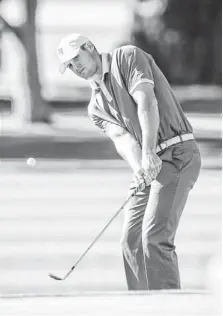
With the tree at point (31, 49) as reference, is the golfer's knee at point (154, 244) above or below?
above

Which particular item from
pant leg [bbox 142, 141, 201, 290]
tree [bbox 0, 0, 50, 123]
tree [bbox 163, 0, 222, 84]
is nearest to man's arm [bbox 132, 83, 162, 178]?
pant leg [bbox 142, 141, 201, 290]

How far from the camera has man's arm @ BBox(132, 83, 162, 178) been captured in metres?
4.32

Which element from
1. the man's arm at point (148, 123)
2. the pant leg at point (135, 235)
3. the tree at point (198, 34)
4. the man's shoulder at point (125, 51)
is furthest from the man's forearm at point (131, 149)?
the tree at point (198, 34)

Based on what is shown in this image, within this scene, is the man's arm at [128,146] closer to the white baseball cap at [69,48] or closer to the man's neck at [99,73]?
the man's neck at [99,73]

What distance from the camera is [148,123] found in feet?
14.2

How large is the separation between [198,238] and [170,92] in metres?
3.05

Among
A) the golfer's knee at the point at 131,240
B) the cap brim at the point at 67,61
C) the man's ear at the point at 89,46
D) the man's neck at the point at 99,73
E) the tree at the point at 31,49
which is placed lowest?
the tree at the point at 31,49

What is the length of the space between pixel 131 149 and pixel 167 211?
0.43 meters

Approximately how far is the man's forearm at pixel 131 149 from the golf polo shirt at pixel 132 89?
36mm

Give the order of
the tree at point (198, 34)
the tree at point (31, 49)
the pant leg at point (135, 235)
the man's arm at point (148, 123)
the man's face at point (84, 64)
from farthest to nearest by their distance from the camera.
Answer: the tree at point (198, 34) → the tree at point (31, 49) → the pant leg at point (135, 235) → the man's face at point (84, 64) → the man's arm at point (148, 123)

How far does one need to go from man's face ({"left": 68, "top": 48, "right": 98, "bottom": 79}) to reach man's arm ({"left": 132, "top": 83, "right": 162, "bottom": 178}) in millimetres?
274

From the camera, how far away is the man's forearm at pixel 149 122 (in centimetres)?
432

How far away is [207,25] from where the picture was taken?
2928 centimetres

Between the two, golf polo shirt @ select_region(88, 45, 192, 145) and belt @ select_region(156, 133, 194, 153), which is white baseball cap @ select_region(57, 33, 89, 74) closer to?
golf polo shirt @ select_region(88, 45, 192, 145)
